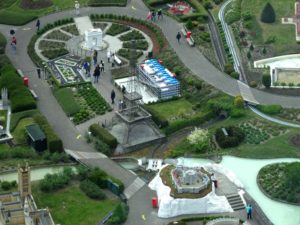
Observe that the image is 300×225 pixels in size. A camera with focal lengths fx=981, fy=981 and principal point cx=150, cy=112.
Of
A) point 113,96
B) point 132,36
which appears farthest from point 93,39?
point 113,96

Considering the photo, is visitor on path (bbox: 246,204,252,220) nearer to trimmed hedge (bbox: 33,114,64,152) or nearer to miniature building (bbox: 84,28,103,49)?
trimmed hedge (bbox: 33,114,64,152)

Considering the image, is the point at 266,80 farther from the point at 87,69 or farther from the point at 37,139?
the point at 37,139

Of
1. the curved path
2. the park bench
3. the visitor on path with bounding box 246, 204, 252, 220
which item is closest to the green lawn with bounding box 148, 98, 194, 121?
the curved path

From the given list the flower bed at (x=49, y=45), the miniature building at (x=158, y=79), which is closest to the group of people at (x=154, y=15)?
the flower bed at (x=49, y=45)

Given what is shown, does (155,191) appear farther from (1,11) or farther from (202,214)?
(1,11)

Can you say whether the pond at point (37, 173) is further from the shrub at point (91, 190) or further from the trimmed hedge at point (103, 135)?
the trimmed hedge at point (103, 135)
